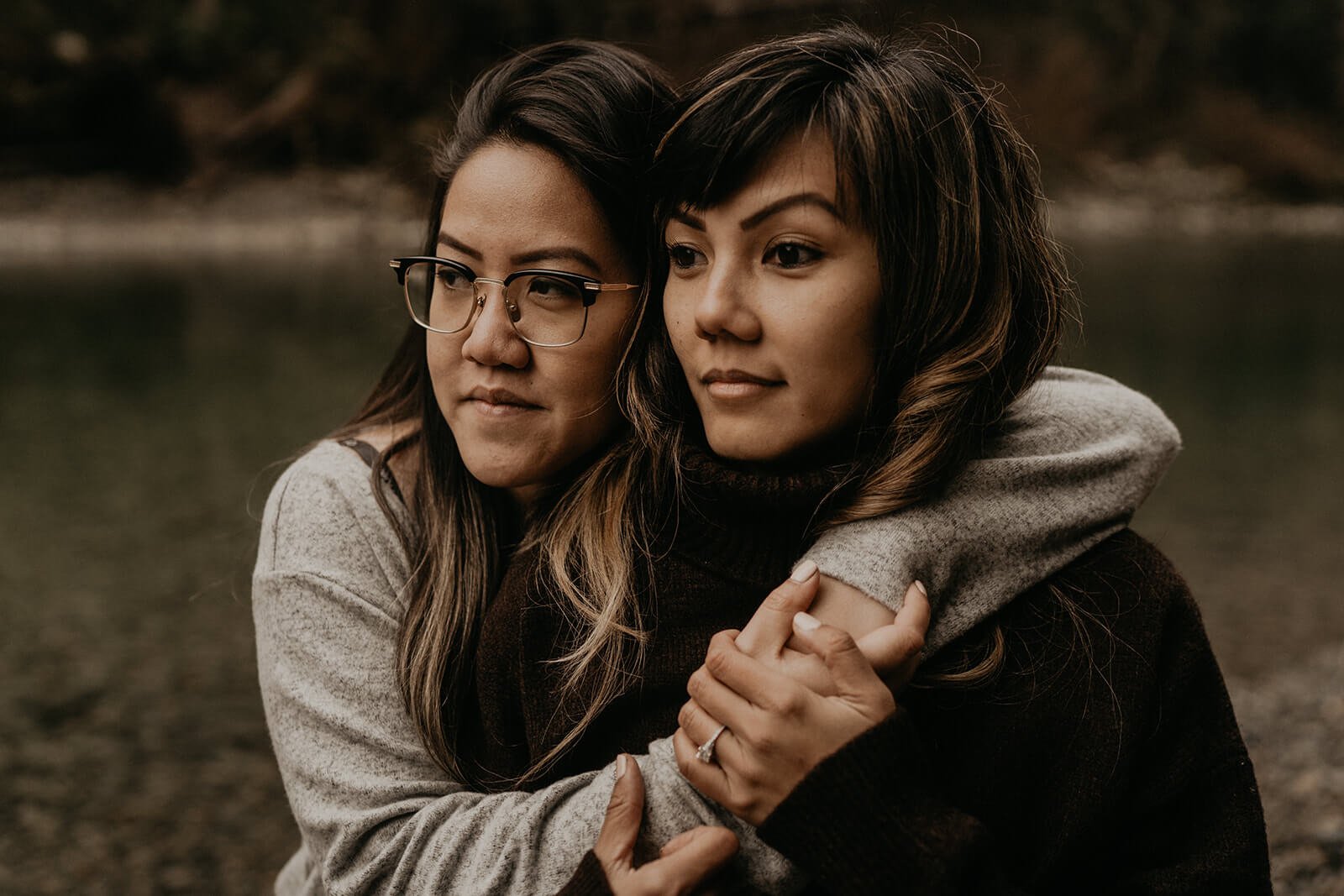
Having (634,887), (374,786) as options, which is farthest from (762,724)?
(374,786)

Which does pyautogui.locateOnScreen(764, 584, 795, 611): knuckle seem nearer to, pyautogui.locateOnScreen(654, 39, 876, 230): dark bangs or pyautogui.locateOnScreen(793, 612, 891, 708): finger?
pyautogui.locateOnScreen(793, 612, 891, 708): finger

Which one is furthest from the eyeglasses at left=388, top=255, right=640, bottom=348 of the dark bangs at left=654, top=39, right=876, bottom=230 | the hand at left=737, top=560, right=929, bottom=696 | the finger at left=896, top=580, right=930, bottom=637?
the finger at left=896, top=580, right=930, bottom=637

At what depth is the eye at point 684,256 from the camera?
199 centimetres

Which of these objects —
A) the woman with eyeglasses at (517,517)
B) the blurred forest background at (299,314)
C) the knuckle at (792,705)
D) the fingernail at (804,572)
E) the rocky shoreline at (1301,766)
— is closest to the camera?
the knuckle at (792,705)

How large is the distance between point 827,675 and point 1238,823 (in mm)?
724

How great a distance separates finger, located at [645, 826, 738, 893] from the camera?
1.74 m

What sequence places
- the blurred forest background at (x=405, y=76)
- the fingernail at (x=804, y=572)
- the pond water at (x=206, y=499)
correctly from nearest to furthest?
the fingernail at (x=804, y=572)
the pond water at (x=206, y=499)
the blurred forest background at (x=405, y=76)

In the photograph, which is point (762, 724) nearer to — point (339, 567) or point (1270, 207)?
point (339, 567)

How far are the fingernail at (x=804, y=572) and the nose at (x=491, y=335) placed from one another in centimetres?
63

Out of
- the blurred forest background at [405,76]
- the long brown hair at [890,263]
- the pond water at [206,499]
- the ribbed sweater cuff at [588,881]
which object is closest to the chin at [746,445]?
the long brown hair at [890,263]

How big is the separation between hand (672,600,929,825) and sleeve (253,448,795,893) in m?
0.10

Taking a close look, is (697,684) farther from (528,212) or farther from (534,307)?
(528,212)

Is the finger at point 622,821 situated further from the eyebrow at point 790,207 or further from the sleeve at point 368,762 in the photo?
the eyebrow at point 790,207

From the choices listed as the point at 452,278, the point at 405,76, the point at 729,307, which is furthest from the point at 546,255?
the point at 405,76
